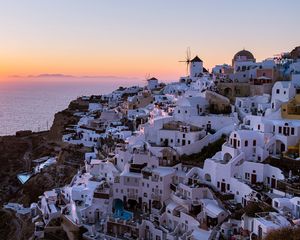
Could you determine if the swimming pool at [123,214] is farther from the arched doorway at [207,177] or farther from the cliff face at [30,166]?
the cliff face at [30,166]

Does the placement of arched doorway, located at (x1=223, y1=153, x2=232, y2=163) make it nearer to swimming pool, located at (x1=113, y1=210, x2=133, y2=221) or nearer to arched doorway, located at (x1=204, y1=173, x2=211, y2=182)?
arched doorway, located at (x1=204, y1=173, x2=211, y2=182)

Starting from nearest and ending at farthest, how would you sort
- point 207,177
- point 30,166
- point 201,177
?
point 207,177 → point 201,177 → point 30,166

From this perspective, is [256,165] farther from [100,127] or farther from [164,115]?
[100,127]

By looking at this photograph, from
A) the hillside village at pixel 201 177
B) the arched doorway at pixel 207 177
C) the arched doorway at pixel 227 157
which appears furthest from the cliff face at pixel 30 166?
the arched doorway at pixel 227 157

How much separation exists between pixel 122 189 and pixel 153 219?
311cm

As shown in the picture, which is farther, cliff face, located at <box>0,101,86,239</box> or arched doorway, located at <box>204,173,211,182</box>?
cliff face, located at <box>0,101,86,239</box>

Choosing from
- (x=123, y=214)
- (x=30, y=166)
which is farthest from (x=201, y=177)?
(x=30, y=166)

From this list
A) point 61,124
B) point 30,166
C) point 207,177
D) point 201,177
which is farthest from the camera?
point 61,124

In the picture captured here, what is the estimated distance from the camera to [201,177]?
2492cm

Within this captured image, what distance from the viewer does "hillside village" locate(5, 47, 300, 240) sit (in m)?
21.1

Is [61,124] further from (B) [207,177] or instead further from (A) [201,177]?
(B) [207,177]

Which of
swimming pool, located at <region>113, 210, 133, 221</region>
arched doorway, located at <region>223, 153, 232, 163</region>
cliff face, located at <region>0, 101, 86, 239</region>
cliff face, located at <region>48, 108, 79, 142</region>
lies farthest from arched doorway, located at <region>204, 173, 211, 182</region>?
cliff face, located at <region>48, 108, 79, 142</region>

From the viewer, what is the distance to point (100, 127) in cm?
4325

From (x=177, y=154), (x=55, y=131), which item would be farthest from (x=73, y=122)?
(x=177, y=154)
